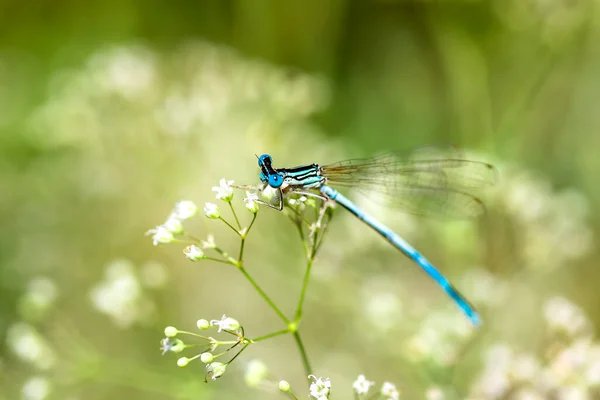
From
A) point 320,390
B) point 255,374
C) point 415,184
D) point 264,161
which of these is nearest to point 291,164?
point 415,184

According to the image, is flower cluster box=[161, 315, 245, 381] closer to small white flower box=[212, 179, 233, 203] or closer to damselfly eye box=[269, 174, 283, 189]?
small white flower box=[212, 179, 233, 203]

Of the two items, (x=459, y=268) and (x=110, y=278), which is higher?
(x=459, y=268)

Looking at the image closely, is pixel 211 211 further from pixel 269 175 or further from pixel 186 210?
pixel 269 175

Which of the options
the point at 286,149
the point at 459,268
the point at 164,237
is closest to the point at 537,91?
the point at 459,268

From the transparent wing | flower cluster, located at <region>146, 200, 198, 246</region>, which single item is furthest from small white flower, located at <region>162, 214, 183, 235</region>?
the transparent wing

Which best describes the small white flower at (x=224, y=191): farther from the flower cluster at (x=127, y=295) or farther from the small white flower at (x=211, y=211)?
the flower cluster at (x=127, y=295)

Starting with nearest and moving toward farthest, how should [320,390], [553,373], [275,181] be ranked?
[320,390] < [275,181] < [553,373]

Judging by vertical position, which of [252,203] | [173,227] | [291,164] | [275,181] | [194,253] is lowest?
[194,253]

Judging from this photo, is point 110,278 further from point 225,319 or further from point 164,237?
point 225,319
